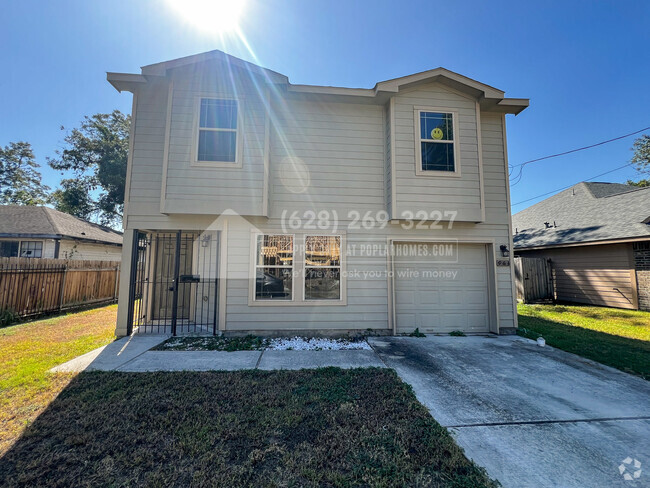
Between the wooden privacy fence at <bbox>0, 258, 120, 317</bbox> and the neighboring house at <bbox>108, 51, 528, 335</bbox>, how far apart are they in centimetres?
354

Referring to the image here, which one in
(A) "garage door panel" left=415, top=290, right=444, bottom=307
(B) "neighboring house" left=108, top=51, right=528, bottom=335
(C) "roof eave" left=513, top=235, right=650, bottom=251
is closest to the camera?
(B) "neighboring house" left=108, top=51, right=528, bottom=335

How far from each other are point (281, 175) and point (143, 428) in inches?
197

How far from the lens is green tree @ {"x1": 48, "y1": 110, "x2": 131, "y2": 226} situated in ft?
65.8

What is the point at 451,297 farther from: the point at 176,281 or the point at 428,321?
the point at 176,281

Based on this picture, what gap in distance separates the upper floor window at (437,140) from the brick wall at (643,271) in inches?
322

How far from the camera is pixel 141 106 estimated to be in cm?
597

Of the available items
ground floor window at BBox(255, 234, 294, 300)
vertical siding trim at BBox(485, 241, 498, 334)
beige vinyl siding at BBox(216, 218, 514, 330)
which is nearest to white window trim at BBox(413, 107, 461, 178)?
beige vinyl siding at BBox(216, 218, 514, 330)

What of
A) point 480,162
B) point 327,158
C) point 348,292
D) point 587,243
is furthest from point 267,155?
point 587,243

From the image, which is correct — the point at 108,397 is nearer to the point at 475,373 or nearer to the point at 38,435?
the point at 38,435

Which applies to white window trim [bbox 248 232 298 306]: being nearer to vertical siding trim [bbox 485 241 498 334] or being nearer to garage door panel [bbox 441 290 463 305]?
garage door panel [bbox 441 290 463 305]

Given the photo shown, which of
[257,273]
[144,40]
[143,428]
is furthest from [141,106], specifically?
[143,428]

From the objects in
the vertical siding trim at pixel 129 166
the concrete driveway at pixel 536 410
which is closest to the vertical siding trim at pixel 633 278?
the concrete driveway at pixel 536 410

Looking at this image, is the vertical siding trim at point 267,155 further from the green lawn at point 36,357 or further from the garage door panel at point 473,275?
the garage door panel at point 473,275

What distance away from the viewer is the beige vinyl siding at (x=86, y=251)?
11125 mm
